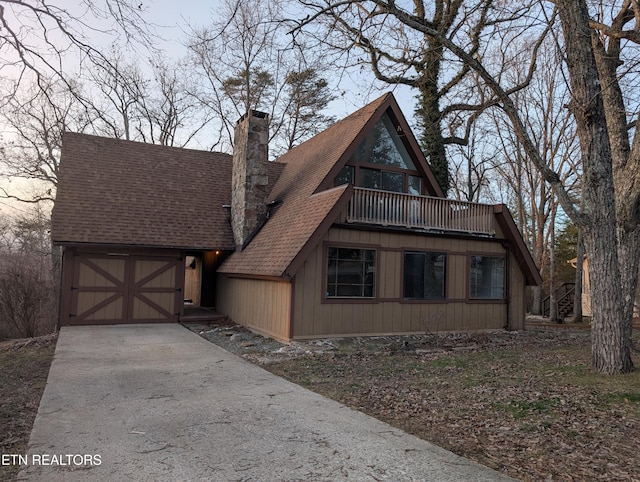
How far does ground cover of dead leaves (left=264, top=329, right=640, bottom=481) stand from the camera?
4.05m

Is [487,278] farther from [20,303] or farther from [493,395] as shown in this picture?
[20,303]

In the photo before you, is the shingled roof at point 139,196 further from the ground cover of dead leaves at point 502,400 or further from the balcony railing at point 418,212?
the ground cover of dead leaves at point 502,400

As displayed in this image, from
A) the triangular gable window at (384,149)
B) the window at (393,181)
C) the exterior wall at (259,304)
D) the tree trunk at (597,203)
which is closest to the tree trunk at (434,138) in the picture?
the triangular gable window at (384,149)

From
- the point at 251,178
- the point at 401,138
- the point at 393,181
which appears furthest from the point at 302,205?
the point at 401,138

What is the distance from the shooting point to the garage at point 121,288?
12750mm

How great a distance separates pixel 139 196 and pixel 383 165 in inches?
303

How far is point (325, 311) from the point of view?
11.0m

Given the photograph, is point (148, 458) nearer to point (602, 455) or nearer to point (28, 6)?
point (602, 455)

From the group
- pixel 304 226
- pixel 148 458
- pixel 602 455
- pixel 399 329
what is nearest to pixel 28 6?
pixel 148 458

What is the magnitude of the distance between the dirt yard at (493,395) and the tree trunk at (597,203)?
49 centimetres

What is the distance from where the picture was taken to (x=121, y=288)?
13.3 meters

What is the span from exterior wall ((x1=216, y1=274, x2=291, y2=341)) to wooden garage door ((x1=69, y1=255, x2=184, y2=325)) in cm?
153

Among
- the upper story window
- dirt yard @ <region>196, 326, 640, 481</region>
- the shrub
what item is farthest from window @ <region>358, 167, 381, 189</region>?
the shrub

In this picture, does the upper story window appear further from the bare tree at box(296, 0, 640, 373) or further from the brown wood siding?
the bare tree at box(296, 0, 640, 373)
